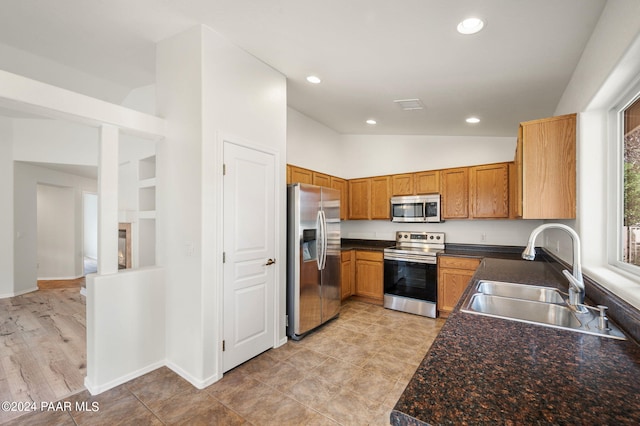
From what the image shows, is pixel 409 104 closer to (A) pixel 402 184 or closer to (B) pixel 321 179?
(A) pixel 402 184

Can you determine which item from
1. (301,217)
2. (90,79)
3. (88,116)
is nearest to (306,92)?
(301,217)

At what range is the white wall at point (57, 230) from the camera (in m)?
6.25

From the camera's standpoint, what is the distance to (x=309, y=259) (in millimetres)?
3238

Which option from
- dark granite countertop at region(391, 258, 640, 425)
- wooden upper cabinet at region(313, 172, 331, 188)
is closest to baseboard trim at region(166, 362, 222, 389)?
dark granite countertop at region(391, 258, 640, 425)

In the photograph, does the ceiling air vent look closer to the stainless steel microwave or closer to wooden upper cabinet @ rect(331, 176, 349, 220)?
the stainless steel microwave

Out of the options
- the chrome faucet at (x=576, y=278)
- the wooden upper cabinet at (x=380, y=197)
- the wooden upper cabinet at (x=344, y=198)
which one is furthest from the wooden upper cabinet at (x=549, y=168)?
the wooden upper cabinet at (x=344, y=198)

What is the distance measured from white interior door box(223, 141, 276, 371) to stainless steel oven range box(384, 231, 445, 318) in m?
1.97

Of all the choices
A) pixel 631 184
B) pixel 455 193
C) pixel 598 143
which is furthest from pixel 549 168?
pixel 455 193

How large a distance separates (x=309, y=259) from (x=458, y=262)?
1.96 metres

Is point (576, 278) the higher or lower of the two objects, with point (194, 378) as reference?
higher

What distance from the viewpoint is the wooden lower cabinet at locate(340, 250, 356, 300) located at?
4285mm

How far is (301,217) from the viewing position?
3.11m

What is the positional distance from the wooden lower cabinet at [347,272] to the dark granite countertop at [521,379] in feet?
10.2

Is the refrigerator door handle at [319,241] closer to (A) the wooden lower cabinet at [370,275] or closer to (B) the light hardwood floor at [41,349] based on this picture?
(A) the wooden lower cabinet at [370,275]
